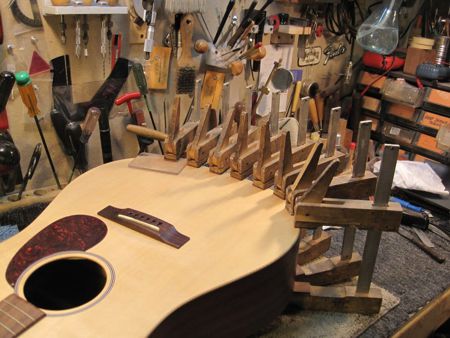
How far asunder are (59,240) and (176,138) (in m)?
0.42

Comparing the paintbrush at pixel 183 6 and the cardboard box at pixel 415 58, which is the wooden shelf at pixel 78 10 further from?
the cardboard box at pixel 415 58

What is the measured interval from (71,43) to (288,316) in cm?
96

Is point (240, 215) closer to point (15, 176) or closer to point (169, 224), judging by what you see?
point (169, 224)

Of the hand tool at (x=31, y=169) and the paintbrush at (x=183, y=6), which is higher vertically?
the paintbrush at (x=183, y=6)

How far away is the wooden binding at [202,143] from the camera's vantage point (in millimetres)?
1094

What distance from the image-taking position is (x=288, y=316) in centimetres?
98

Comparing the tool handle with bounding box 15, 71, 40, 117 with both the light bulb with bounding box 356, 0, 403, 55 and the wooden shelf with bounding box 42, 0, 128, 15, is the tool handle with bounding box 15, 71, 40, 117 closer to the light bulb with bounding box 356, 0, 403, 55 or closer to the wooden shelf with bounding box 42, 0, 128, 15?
the wooden shelf with bounding box 42, 0, 128, 15

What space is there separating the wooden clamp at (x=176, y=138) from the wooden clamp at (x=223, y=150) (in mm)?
90

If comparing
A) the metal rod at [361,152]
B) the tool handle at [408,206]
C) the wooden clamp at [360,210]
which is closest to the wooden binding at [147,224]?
the wooden clamp at [360,210]

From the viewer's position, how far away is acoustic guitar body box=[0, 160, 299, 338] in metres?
0.68

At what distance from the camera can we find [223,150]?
3.51 feet

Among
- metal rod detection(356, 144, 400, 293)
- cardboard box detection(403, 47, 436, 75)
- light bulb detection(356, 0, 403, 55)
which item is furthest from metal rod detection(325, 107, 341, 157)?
cardboard box detection(403, 47, 436, 75)

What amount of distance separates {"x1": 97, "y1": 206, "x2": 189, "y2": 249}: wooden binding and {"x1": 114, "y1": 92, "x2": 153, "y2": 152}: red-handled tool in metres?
0.50

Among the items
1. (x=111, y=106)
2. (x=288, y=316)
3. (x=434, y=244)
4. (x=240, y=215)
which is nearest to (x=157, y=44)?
(x=111, y=106)
